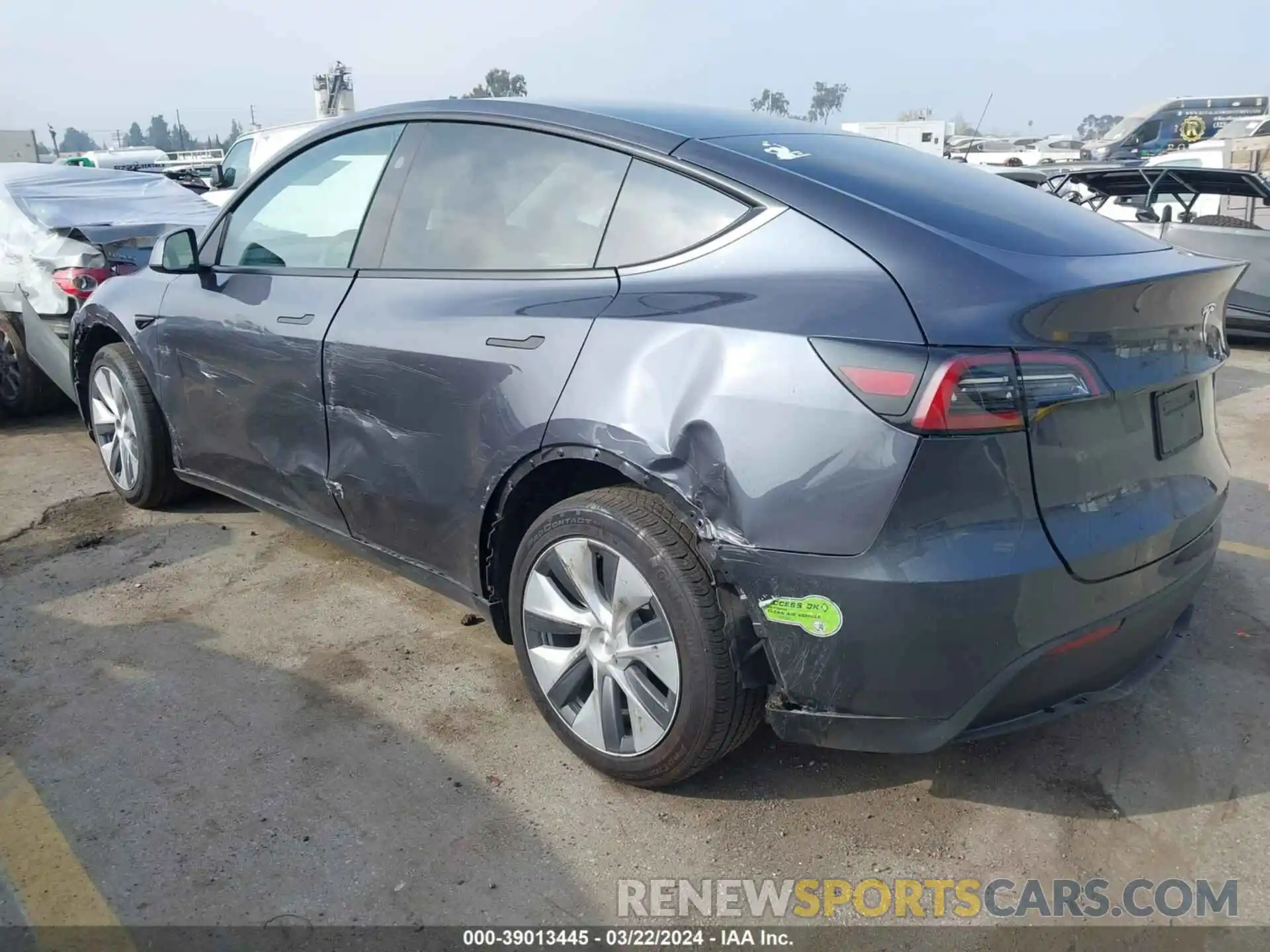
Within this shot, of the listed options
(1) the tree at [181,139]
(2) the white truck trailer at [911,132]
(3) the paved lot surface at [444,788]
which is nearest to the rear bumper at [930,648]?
(3) the paved lot surface at [444,788]

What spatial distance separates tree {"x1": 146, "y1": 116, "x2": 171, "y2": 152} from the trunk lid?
133753 millimetres

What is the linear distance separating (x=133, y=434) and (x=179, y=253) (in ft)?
3.39

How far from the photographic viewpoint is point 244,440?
3.69 metres

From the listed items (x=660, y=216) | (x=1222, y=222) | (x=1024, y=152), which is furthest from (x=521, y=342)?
(x=1024, y=152)

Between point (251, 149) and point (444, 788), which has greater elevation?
point (251, 149)

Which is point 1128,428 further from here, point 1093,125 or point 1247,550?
point 1093,125

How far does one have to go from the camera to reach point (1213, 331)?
252 cm

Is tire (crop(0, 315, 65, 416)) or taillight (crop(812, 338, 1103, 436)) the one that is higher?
taillight (crop(812, 338, 1103, 436))

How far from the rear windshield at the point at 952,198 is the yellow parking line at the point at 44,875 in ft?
7.70

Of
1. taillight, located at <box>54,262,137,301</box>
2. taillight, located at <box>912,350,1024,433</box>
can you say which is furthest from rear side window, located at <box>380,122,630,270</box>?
taillight, located at <box>54,262,137,301</box>

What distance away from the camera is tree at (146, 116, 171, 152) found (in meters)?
122

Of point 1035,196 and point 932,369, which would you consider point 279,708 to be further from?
point 1035,196

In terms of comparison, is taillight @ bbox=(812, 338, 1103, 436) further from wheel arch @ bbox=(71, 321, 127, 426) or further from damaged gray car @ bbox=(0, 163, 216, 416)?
damaged gray car @ bbox=(0, 163, 216, 416)

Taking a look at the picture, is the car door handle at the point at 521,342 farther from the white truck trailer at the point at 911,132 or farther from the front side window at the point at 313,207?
the white truck trailer at the point at 911,132
